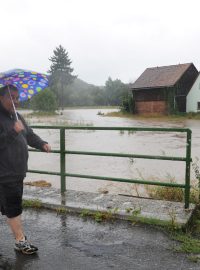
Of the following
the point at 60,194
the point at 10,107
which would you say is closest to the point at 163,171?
the point at 60,194

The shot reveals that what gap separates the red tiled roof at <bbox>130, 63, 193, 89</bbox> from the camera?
125 ft

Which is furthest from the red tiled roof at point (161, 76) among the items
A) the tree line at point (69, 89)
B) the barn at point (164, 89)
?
the tree line at point (69, 89)

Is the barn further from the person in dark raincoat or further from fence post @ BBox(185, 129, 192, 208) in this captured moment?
the person in dark raincoat

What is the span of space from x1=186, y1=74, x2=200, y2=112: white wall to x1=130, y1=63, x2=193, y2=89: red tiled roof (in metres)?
2.07

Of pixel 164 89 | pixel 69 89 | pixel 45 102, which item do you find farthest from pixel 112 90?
pixel 164 89

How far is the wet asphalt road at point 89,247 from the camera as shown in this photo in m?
3.17

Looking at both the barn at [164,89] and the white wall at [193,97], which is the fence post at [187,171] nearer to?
the barn at [164,89]

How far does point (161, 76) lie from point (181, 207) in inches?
1444

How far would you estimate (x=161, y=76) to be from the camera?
3988cm

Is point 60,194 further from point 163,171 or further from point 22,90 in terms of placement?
point 163,171

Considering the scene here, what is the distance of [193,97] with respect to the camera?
125 feet

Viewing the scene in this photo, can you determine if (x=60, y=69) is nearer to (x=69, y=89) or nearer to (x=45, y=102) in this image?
(x=69, y=89)

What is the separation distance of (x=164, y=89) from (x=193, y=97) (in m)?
3.42

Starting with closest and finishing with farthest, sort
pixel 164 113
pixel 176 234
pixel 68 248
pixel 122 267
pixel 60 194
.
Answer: pixel 122 267
pixel 68 248
pixel 176 234
pixel 60 194
pixel 164 113
